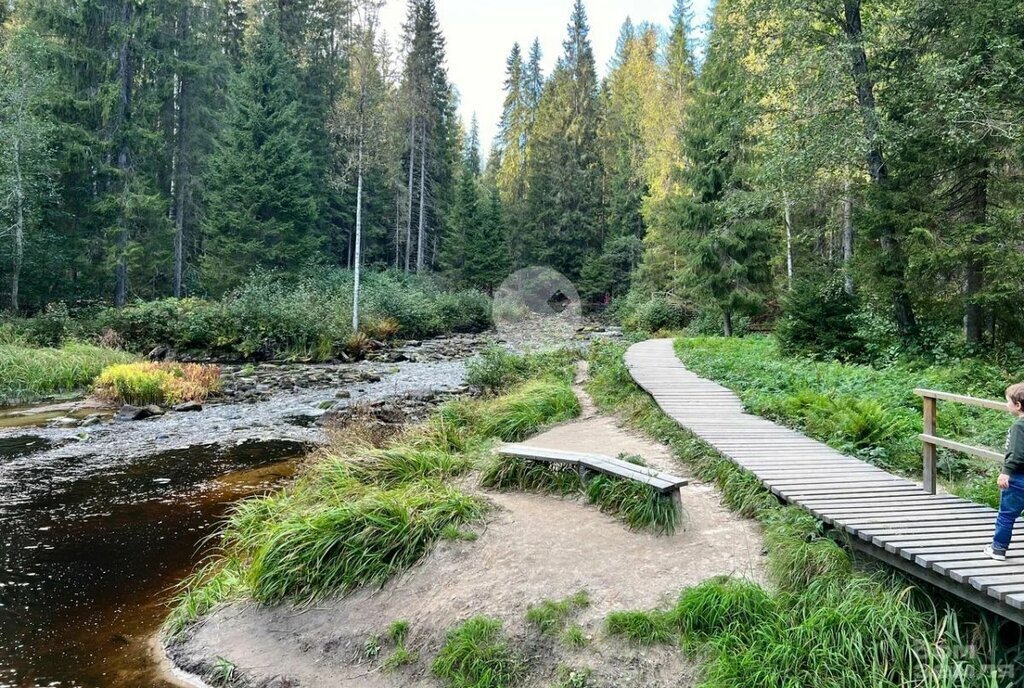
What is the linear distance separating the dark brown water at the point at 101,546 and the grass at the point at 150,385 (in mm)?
3307

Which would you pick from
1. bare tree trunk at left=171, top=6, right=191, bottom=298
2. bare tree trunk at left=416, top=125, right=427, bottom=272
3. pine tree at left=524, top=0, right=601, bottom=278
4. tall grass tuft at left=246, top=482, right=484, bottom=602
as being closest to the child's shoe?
tall grass tuft at left=246, top=482, right=484, bottom=602

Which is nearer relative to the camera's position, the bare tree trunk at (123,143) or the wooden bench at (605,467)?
the wooden bench at (605,467)

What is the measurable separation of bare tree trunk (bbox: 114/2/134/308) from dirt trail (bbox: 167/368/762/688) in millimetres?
24033

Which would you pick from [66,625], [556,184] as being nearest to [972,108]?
[66,625]

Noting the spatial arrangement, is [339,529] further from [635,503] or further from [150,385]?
[150,385]

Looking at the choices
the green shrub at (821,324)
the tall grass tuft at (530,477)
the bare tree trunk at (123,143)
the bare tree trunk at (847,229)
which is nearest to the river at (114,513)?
the tall grass tuft at (530,477)

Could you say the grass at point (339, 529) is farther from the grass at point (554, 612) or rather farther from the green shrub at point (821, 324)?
the green shrub at point (821, 324)

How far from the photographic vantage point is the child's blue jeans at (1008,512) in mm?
4098

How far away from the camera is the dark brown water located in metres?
4.91

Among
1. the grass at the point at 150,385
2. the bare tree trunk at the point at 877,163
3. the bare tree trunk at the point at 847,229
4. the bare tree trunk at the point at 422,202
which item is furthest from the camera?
the bare tree trunk at the point at 422,202

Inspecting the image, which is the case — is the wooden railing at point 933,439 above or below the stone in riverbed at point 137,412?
above

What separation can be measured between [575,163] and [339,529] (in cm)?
4282

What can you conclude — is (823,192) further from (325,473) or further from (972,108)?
(325,473)

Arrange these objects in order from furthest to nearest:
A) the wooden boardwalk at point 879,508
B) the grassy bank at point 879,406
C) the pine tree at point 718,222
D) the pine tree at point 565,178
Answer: the pine tree at point 565,178, the pine tree at point 718,222, the grassy bank at point 879,406, the wooden boardwalk at point 879,508
